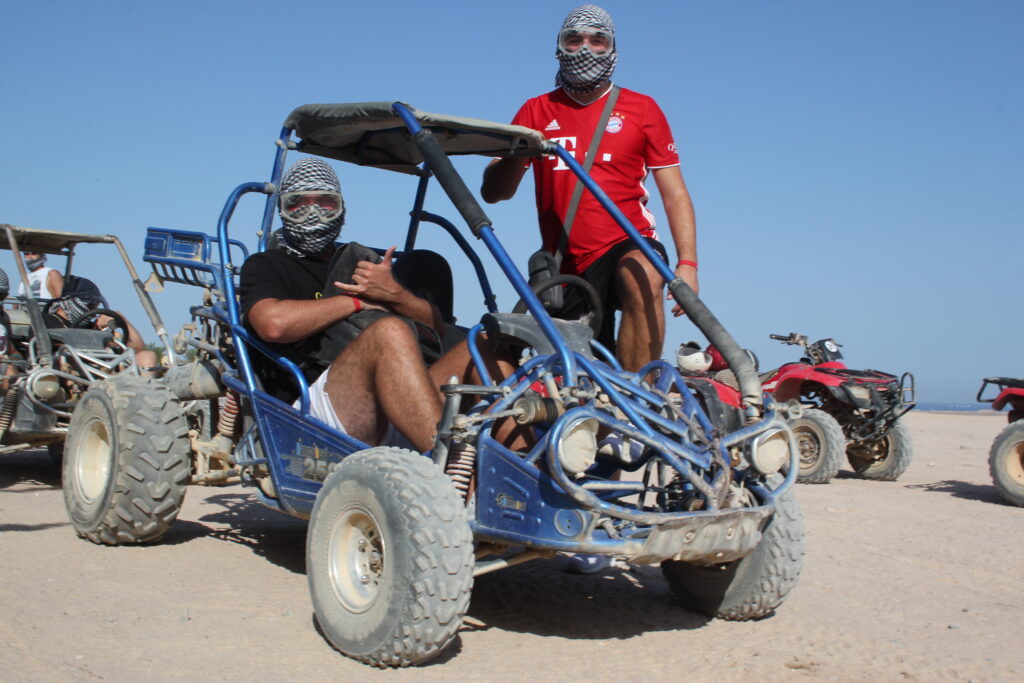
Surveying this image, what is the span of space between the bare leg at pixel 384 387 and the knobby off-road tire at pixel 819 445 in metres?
6.97

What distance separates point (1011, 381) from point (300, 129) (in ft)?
24.7

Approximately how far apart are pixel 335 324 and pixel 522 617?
1.60m

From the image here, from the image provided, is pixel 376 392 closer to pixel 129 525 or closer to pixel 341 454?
pixel 341 454

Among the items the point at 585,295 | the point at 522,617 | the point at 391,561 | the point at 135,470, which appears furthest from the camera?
the point at 135,470

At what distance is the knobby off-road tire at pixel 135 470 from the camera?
5.20 m

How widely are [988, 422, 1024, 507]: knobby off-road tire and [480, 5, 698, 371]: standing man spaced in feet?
17.0

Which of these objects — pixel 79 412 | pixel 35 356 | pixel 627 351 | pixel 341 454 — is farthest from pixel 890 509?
pixel 35 356

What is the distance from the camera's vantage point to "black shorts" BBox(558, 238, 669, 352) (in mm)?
4941

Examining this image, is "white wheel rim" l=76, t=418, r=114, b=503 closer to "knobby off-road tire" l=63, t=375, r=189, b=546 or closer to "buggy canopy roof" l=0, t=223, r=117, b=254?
"knobby off-road tire" l=63, t=375, r=189, b=546

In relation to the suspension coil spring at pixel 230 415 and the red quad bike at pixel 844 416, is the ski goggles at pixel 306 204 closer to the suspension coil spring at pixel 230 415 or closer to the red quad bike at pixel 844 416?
the suspension coil spring at pixel 230 415

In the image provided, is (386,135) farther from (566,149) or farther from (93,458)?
(93,458)

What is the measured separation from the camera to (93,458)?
5.70 metres

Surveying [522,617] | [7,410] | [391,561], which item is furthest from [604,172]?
[7,410]

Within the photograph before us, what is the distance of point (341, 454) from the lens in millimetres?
4168
